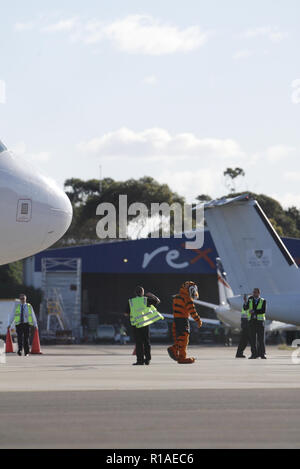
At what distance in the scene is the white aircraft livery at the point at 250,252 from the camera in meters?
27.5

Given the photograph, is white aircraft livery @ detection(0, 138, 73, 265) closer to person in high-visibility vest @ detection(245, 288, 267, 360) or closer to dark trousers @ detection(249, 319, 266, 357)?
person in high-visibility vest @ detection(245, 288, 267, 360)

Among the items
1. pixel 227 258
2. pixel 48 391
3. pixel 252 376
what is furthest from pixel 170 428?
pixel 227 258

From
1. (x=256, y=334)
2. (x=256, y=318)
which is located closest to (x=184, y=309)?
(x=256, y=318)

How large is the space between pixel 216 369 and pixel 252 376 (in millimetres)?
2244

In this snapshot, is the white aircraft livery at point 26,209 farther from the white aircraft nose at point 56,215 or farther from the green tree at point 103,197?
the green tree at point 103,197

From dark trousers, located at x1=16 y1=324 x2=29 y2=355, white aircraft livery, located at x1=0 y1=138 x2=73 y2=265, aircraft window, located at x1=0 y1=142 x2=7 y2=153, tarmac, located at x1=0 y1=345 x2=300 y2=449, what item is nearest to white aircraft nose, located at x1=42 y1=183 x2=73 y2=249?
white aircraft livery, located at x1=0 y1=138 x2=73 y2=265

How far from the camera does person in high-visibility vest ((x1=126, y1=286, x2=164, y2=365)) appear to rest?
19.8 metres

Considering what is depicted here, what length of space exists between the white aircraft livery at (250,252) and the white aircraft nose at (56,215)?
41.5ft

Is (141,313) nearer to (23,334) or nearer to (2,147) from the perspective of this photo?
(2,147)

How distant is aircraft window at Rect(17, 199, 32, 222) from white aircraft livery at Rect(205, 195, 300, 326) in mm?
13388

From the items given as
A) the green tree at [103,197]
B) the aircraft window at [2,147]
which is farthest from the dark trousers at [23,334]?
the green tree at [103,197]

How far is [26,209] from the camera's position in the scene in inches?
590

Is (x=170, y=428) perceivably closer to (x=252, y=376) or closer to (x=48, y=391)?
(x=48, y=391)

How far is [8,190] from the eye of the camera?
48.7 ft
